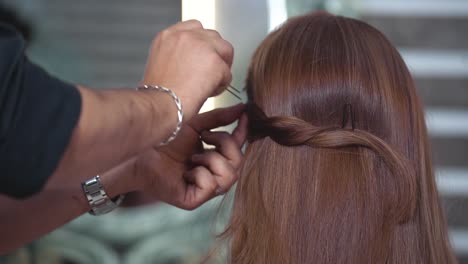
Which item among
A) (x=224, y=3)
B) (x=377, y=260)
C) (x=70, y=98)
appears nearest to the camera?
(x=70, y=98)

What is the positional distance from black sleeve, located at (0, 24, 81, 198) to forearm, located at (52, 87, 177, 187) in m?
0.02

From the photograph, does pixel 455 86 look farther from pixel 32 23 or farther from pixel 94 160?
pixel 94 160

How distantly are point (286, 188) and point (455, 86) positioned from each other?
167cm

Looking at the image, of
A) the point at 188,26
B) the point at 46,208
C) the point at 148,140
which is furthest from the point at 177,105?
the point at 46,208

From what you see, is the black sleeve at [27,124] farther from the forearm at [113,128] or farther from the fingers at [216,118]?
the fingers at [216,118]

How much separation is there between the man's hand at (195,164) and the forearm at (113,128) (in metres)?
0.34

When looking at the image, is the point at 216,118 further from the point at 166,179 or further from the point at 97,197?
the point at 97,197

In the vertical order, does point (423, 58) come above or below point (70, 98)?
below

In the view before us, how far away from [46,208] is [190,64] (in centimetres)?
48

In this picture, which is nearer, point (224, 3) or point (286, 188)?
point (286, 188)

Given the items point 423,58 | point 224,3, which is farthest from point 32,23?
point 423,58

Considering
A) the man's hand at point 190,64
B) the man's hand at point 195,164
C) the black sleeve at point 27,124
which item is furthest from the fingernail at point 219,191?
the black sleeve at point 27,124

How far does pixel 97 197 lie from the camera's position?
142 centimetres

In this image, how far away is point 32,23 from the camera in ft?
8.73
